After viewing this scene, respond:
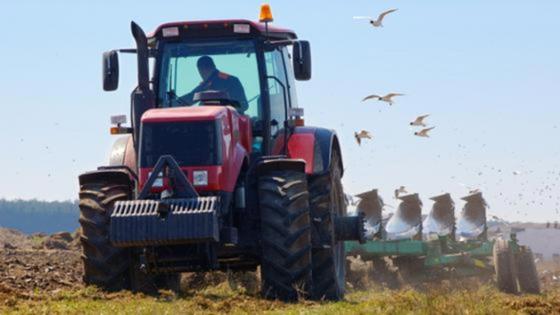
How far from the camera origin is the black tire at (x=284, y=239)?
40.7 ft

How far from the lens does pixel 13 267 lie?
15844 mm

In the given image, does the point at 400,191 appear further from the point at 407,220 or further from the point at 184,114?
the point at 184,114

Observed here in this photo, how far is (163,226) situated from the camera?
11711 mm

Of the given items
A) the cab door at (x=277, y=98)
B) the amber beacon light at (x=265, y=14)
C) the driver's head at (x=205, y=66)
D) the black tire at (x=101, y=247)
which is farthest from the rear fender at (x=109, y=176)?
the amber beacon light at (x=265, y=14)

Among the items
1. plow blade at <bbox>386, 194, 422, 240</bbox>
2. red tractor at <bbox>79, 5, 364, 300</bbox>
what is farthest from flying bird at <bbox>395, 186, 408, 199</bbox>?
red tractor at <bbox>79, 5, 364, 300</bbox>

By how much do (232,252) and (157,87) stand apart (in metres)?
2.21

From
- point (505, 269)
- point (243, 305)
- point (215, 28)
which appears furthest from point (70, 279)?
point (505, 269)

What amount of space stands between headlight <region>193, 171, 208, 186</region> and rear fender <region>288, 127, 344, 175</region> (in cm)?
177

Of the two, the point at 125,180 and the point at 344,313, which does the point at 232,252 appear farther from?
the point at 344,313

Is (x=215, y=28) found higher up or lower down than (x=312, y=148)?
higher up

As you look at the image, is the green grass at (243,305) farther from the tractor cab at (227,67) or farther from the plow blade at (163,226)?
the tractor cab at (227,67)

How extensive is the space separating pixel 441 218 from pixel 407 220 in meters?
1.11

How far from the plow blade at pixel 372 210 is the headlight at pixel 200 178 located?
11.6 m

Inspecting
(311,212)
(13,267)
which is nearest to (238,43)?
(311,212)
